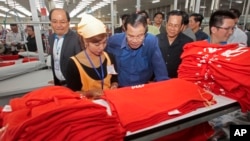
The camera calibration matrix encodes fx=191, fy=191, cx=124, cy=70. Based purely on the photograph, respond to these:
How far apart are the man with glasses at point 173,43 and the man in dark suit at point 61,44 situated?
0.87 m

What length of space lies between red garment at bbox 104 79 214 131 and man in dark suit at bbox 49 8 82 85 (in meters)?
1.17

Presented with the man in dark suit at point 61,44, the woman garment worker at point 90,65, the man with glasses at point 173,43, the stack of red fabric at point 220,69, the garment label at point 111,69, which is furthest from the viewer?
A: the man in dark suit at point 61,44

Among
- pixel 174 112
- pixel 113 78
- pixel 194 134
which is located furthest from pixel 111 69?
pixel 194 134

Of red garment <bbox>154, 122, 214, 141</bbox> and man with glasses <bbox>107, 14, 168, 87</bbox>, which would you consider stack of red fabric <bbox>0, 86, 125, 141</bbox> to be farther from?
man with glasses <bbox>107, 14, 168, 87</bbox>

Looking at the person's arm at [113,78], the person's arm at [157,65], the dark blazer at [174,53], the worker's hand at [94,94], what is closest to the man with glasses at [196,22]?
the dark blazer at [174,53]

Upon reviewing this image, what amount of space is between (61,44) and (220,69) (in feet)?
5.18

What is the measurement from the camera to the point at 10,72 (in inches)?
95.6

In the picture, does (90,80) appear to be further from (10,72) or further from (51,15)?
(10,72)

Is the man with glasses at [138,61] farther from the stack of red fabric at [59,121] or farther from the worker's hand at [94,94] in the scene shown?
the stack of red fabric at [59,121]

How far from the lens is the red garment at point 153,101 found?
755 millimetres

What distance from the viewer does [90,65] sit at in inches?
44.8

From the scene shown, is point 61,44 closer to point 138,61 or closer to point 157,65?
point 138,61

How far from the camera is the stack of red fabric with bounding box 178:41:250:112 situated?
954 millimetres

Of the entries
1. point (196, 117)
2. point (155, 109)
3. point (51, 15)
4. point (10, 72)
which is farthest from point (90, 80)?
point (10, 72)
